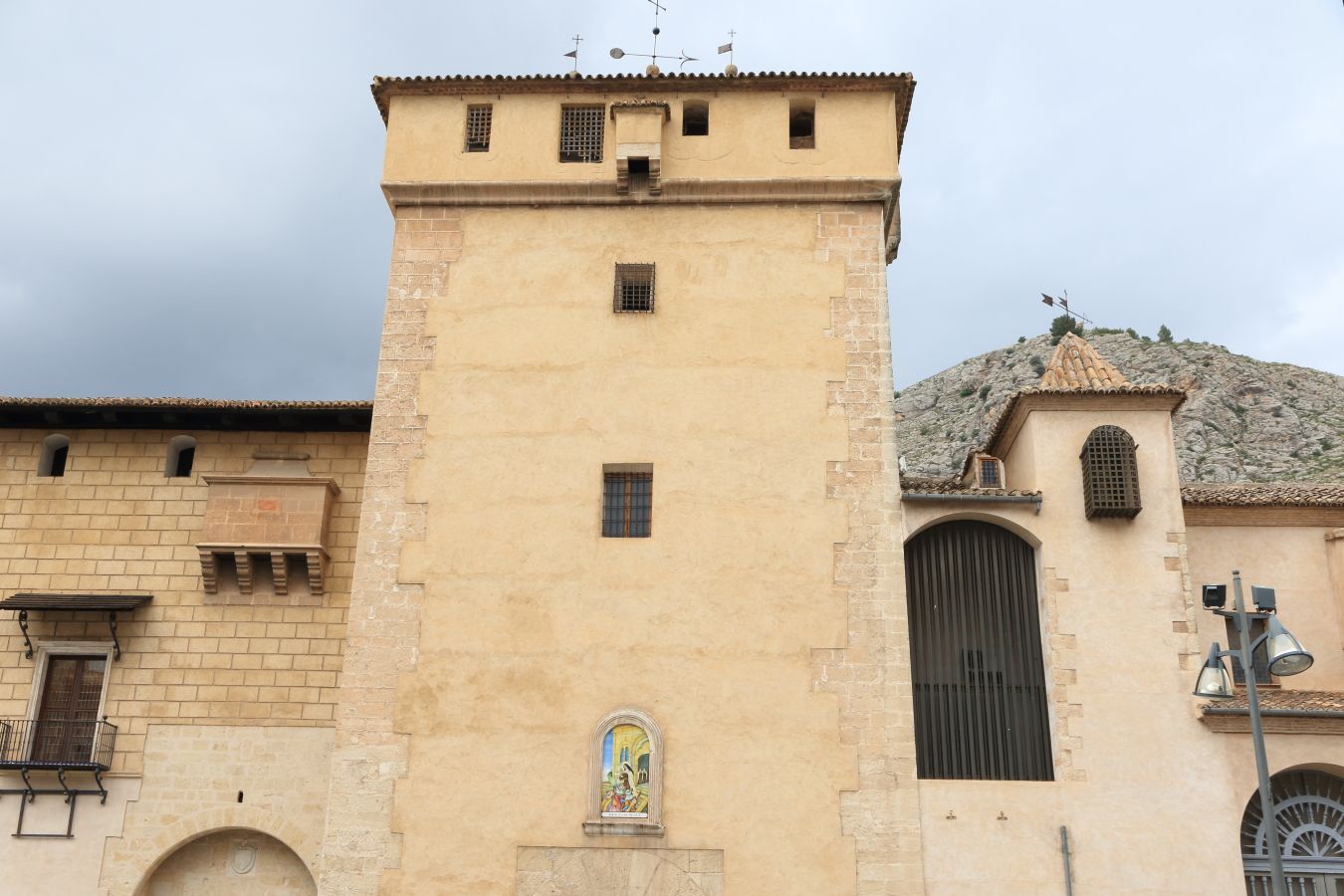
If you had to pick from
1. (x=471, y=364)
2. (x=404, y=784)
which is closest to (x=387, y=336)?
(x=471, y=364)

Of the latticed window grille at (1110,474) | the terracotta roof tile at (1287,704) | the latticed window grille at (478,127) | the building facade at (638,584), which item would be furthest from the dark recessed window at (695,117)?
the terracotta roof tile at (1287,704)

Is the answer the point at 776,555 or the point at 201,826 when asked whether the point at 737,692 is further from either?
the point at 201,826

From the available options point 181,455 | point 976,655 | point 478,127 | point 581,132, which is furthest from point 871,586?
point 181,455

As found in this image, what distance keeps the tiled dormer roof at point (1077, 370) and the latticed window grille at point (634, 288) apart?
6.01 metres

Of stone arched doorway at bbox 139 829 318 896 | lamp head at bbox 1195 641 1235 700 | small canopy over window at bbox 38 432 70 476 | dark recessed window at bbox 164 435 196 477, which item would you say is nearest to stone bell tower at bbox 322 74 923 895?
stone arched doorway at bbox 139 829 318 896

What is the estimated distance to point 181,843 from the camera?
58.6ft

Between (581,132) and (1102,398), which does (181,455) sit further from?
(1102,398)

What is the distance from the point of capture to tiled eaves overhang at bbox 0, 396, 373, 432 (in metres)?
19.4

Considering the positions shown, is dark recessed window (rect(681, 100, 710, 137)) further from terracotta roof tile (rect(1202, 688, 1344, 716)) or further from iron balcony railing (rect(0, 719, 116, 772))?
iron balcony railing (rect(0, 719, 116, 772))

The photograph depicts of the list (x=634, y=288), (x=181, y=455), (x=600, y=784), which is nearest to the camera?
(x=600, y=784)

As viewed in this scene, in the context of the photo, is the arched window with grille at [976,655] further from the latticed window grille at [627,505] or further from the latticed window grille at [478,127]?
the latticed window grille at [478,127]

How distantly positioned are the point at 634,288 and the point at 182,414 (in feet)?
24.4

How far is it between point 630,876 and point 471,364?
7311 mm

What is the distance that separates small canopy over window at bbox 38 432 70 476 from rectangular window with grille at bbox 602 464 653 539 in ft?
30.3
